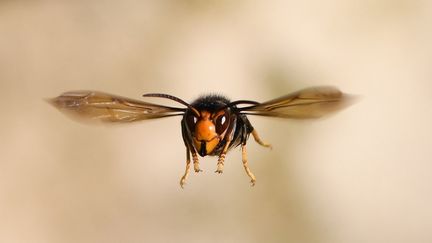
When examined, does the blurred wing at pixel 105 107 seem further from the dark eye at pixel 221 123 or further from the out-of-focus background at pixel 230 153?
the out-of-focus background at pixel 230 153

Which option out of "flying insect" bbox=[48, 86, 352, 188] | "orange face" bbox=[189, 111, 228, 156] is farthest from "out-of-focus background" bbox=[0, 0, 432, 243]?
"orange face" bbox=[189, 111, 228, 156]

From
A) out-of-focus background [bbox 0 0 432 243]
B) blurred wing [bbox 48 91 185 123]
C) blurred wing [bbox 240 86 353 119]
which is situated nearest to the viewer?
Result: blurred wing [bbox 240 86 353 119]

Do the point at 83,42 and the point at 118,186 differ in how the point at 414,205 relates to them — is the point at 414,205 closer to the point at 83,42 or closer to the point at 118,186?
the point at 118,186

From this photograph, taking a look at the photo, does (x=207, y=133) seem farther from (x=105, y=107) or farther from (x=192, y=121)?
(x=105, y=107)

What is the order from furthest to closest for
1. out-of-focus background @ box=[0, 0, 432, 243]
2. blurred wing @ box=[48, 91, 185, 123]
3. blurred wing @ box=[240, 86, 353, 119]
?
out-of-focus background @ box=[0, 0, 432, 243] < blurred wing @ box=[48, 91, 185, 123] < blurred wing @ box=[240, 86, 353, 119]

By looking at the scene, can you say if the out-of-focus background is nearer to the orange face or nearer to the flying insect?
the flying insect

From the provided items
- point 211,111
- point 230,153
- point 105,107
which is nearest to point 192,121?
point 211,111

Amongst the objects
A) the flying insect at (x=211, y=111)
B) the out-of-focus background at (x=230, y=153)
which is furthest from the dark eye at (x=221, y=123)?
the out-of-focus background at (x=230, y=153)

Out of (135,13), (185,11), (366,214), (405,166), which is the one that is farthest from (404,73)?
(135,13)
